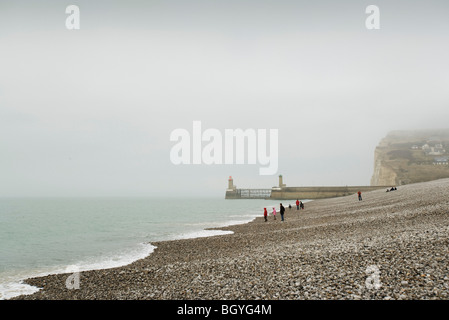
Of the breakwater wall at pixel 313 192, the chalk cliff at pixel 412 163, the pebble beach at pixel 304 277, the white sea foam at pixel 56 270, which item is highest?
the chalk cliff at pixel 412 163

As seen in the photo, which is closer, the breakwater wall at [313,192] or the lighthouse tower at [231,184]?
the breakwater wall at [313,192]

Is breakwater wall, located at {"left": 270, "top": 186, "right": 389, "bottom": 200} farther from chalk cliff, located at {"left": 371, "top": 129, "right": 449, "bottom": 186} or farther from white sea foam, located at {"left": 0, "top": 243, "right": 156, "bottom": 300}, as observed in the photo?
white sea foam, located at {"left": 0, "top": 243, "right": 156, "bottom": 300}

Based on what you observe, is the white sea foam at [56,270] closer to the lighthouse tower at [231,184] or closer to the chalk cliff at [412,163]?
the chalk cliff at [412,163]

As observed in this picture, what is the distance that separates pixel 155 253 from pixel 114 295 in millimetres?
10130

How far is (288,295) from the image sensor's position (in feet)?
28.3

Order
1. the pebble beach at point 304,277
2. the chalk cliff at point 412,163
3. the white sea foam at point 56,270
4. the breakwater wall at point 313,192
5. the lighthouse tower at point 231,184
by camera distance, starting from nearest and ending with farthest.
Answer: the pebble beach at point 304,277 → the white sea foam at point 56,270 → the chalk cliff at point 412,163 → the breakwater wall at point 313,192 → the lighthouse tower at point 231,184

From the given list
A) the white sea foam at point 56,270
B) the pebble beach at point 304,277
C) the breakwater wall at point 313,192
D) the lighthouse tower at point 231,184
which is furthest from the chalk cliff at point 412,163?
the pebble beach at point 304,277

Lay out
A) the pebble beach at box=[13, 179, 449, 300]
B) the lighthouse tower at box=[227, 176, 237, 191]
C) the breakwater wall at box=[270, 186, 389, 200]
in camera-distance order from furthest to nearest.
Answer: the lighthouse tower at box=[227, 176, 237, 191] → the breakwater wall at box=[270, 186, 389, 200] → the pebble beach at box=[13, 179, 449, 300]

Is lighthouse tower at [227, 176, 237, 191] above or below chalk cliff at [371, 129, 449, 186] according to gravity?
below

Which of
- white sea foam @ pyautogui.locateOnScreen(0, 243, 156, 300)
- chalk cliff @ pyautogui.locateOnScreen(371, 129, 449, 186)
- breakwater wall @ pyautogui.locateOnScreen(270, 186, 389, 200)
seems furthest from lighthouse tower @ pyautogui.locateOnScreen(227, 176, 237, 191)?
white sea foam @ pyautogui.locateOnScreen(0, 243, 156, 300)

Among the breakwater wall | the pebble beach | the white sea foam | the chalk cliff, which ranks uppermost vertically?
the chalk cliff

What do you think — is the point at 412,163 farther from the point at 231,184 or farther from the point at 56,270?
the point at 56,270
